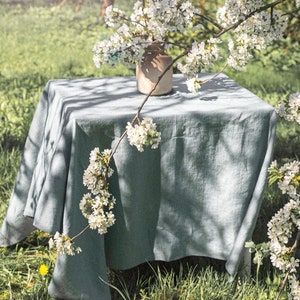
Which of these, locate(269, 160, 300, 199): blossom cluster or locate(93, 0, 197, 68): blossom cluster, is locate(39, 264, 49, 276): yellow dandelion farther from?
locate(269, 160, 300, 199): blossom cluster

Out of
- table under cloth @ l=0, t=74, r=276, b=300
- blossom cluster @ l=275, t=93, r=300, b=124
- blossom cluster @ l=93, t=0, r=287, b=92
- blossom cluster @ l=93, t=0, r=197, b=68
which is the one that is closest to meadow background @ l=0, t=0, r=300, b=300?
table under cloth @ l=0, t=74, r=276, b=300

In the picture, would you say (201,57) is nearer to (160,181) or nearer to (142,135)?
(142,135)

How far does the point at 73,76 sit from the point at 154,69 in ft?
12.9

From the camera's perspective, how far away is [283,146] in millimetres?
4660

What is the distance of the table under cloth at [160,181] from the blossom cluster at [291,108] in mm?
382

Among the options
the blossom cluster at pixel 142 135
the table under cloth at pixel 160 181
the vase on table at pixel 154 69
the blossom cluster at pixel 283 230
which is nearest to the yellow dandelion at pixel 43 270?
the table under cloth at pixel 160 181

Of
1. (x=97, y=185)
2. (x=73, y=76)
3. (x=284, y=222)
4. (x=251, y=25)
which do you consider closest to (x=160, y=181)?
(x=97, y=185)

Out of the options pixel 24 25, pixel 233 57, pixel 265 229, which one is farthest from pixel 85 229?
pixel 24 25

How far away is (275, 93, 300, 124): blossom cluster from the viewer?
2268 mm

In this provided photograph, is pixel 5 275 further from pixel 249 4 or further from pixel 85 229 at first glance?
pixel 249 4

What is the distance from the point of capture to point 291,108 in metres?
2.29

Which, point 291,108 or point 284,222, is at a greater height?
point 291,108

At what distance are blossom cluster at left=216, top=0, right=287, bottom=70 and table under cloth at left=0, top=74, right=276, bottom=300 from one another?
0.26m

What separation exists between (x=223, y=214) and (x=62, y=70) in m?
4.30
